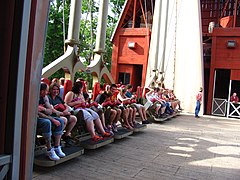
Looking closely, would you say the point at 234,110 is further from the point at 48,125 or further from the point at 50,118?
the point at 48,125

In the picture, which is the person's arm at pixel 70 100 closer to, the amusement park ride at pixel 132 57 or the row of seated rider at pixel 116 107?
the amusement park ride at pixel 132 57

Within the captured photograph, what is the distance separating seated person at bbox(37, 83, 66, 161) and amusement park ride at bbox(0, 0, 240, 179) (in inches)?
7.5

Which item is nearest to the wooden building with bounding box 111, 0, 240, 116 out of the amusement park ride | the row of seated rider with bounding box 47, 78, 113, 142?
the amusement park ride

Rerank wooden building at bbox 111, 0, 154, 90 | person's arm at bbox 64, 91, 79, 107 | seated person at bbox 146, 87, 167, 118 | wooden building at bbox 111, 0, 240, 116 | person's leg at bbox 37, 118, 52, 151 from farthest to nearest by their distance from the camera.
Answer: wooden building at bbox 111, 0, 154, 90
wooden building at bbox 111, 0, 240, 116
seated person at bbox 146, 87, 167, 118
person's arm at bbox 64, 91, 79, 107
person's leg at bbox 37, 118, 52, 151

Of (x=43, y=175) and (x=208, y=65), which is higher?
(x=208, y=65)

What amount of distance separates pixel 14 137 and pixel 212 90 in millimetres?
14956

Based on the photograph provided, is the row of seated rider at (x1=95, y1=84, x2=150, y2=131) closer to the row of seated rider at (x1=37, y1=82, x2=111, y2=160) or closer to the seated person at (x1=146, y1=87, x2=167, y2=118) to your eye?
the row of seated rider at (x1=37, y1=82, x2=111, y2=160)

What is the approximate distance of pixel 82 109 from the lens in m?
4.41

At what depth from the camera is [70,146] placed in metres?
4.17

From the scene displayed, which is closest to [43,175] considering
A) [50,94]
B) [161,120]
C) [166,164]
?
[50,94]

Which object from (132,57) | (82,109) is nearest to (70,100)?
(82,109)

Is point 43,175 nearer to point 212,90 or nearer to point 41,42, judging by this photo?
point 41,42

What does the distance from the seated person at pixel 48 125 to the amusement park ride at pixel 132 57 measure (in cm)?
19

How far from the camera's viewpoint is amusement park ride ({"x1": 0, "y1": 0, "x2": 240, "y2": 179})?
1.40 m
